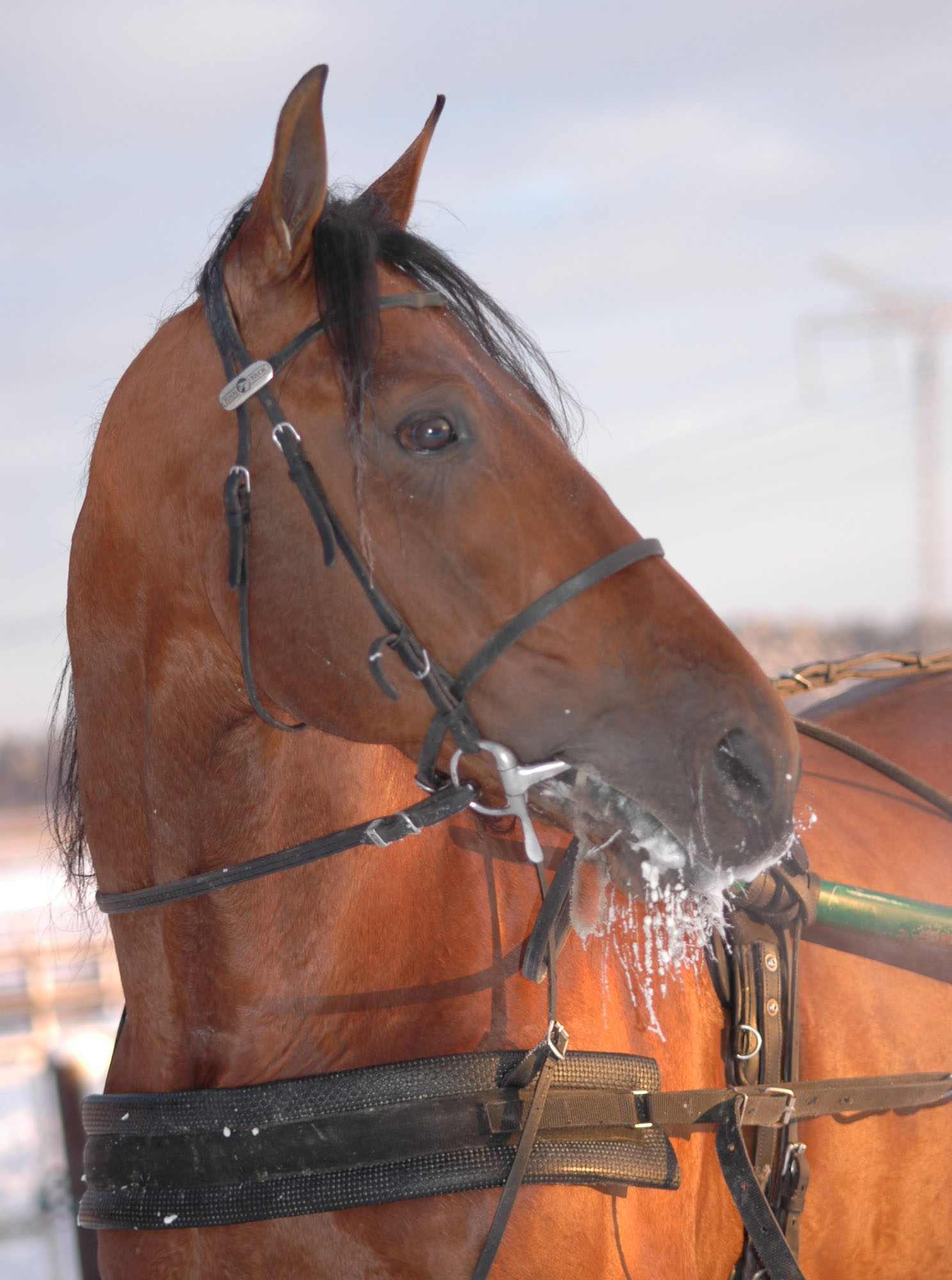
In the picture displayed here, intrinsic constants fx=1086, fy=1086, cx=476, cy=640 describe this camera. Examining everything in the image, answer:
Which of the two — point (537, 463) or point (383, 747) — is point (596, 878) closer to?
point (383, 747)

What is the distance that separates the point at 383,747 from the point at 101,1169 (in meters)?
0.92

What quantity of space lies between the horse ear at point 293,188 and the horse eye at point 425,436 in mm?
368

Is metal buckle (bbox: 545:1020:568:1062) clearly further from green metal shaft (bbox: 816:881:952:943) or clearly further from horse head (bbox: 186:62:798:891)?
green metal shaft (bbox: 816:881:952:943)

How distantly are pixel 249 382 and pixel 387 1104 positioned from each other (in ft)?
4.05

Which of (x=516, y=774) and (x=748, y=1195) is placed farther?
(x=748, y=1195)

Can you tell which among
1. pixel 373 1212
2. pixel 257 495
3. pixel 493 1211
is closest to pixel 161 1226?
pixel 373 1212

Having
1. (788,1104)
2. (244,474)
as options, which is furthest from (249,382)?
(788,1104)

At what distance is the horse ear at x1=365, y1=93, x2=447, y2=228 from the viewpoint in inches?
85.7

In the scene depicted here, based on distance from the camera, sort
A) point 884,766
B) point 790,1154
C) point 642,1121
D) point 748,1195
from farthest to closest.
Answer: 1. point 884,766
2. point 790,1154
3. point 748,1195
4. point 642,1121

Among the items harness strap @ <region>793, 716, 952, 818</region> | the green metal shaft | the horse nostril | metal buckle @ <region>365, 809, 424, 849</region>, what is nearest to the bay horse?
the horse nostril

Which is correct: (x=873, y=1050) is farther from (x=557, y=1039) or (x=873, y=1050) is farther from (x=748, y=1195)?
(x=557, y=1039)

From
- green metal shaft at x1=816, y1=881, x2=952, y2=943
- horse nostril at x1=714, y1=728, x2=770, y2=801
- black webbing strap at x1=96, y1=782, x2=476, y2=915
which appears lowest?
green metal shaft at x1=816, y1=881, x2=952, y2=943

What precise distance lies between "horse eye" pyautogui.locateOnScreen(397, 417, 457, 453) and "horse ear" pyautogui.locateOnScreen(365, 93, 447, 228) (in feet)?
2.09

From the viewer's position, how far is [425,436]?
1.74 metres
